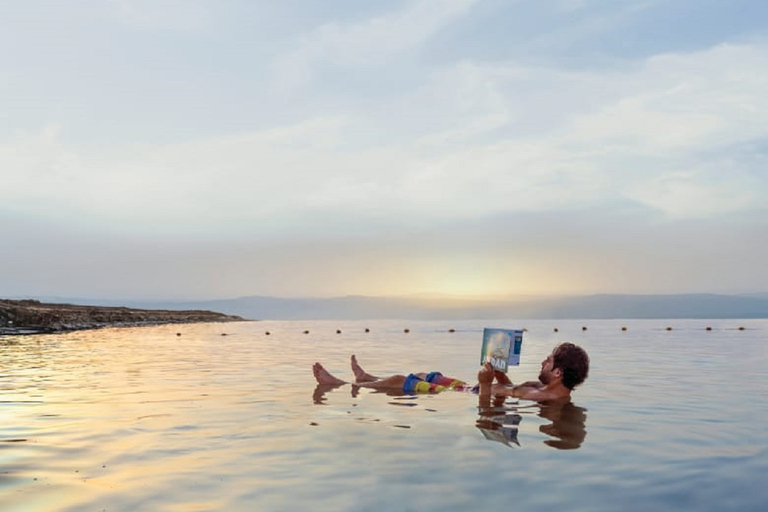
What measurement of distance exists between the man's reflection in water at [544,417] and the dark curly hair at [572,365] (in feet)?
1.59

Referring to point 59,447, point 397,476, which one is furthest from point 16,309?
point 397,476

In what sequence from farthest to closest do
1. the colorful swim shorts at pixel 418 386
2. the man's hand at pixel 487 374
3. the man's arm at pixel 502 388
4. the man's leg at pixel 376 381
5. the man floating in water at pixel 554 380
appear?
the man's leg at pixel 376 381, the colorful swim shorts at pixel 418 386, the man floating in water at pixel 554 380, the man's arm at pixel 502 388, the man's hand at pixel 487 374

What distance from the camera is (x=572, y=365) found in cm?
1250

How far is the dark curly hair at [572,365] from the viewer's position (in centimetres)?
1247

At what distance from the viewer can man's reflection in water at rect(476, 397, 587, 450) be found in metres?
8.95

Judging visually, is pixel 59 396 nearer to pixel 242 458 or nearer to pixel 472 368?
pixel 242 458

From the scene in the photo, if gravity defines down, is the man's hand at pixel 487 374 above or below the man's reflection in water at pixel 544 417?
above

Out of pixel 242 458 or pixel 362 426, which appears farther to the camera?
pixel 362 426

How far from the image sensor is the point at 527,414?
11.2 metres

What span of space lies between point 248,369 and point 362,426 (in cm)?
1218

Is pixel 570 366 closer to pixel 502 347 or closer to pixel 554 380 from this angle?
pixel 554 380

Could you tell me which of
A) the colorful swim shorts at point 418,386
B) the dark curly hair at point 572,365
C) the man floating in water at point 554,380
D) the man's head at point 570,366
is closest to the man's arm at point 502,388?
the man floating in water at point 554,380

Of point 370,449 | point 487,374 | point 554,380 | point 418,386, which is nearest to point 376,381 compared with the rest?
point 418,386

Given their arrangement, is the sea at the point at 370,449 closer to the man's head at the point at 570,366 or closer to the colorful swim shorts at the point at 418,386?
Result: the colorful swim shorts at the point at 418,386
